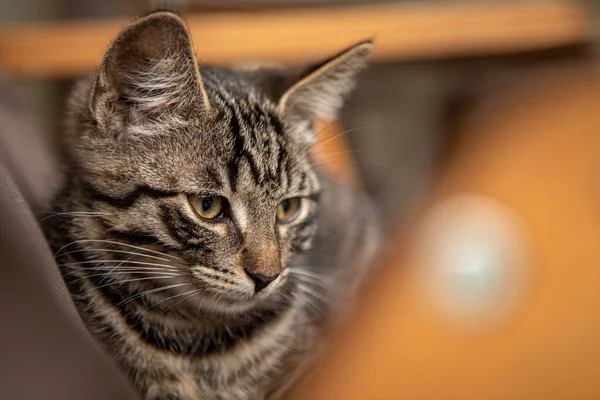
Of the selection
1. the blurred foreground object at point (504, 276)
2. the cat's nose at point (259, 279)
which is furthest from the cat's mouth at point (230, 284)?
the blurred foreground object at point (504, 276)

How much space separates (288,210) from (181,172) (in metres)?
0.19

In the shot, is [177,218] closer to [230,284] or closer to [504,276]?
[230,284]

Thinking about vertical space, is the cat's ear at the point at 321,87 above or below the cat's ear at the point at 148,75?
below

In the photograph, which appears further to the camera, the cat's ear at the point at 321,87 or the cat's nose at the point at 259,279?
the cat's ear at the point at 321,87

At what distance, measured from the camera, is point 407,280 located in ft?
5.37

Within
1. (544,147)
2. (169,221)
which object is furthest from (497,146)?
(169,221)

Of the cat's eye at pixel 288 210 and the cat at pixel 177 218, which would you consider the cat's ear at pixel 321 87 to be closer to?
the cat at pixel 177 218

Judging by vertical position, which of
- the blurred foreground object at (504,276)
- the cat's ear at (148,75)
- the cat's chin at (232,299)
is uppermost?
the cat's ear at (148,75)

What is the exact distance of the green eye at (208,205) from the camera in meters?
0.80

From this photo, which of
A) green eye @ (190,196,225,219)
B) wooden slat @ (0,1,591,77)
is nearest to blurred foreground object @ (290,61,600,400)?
wooden slat @ (0,1,591,77)

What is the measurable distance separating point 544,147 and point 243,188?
122cm

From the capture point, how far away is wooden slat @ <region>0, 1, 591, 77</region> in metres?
1.53

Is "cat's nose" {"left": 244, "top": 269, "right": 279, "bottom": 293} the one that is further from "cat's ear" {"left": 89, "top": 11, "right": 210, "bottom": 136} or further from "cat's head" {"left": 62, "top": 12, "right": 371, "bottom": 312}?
"cat's ear" {"left": 89, "top": 11, "right": 210, "bottom": 136}

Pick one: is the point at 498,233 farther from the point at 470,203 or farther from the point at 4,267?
the point at 4,267
